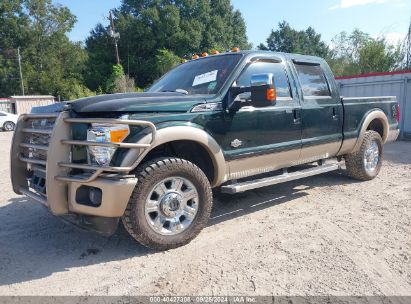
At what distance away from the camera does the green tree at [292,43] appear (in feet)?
169

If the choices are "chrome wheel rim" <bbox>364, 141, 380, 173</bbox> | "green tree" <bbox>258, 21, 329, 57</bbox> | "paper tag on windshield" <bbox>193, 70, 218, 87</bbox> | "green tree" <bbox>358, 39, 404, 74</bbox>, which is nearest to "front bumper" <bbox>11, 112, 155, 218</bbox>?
"paper tag on windshield" <bbox>193, 70, 218, 87</bbox>

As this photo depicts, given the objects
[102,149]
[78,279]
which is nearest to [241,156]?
[102,149]

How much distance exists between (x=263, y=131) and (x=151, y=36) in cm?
4051

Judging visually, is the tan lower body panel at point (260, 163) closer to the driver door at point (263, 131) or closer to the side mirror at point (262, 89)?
the driver door at point (263, 131)

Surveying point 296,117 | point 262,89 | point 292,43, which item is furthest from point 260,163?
point 292,43

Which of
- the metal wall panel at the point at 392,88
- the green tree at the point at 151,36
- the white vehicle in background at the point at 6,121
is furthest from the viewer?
the green tree at the point at 151,36

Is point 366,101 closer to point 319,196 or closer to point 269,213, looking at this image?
point 319,196

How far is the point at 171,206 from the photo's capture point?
11.5 ft

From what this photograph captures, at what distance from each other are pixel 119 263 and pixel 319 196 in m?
3.10

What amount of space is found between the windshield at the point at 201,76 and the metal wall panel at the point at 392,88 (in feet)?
24.9

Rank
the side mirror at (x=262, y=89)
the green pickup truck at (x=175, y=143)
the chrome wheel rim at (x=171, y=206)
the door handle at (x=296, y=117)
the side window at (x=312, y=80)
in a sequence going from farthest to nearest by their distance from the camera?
1. the side window at (x=312, y=80)
2. the door handle at (x=296, y=117)
3. the side mirror at (x=262, y=89)
4. the chrome wheel rim at (x=171, y=206)
5. the green pickup truck at (x=175, y=143)

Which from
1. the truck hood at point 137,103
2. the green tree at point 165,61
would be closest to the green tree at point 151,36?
the green tree at point 165,61

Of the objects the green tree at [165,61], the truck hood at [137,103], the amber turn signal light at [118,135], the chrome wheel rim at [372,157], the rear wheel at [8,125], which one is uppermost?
the green tree at [165,61]

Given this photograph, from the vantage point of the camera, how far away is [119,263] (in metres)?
3.30
